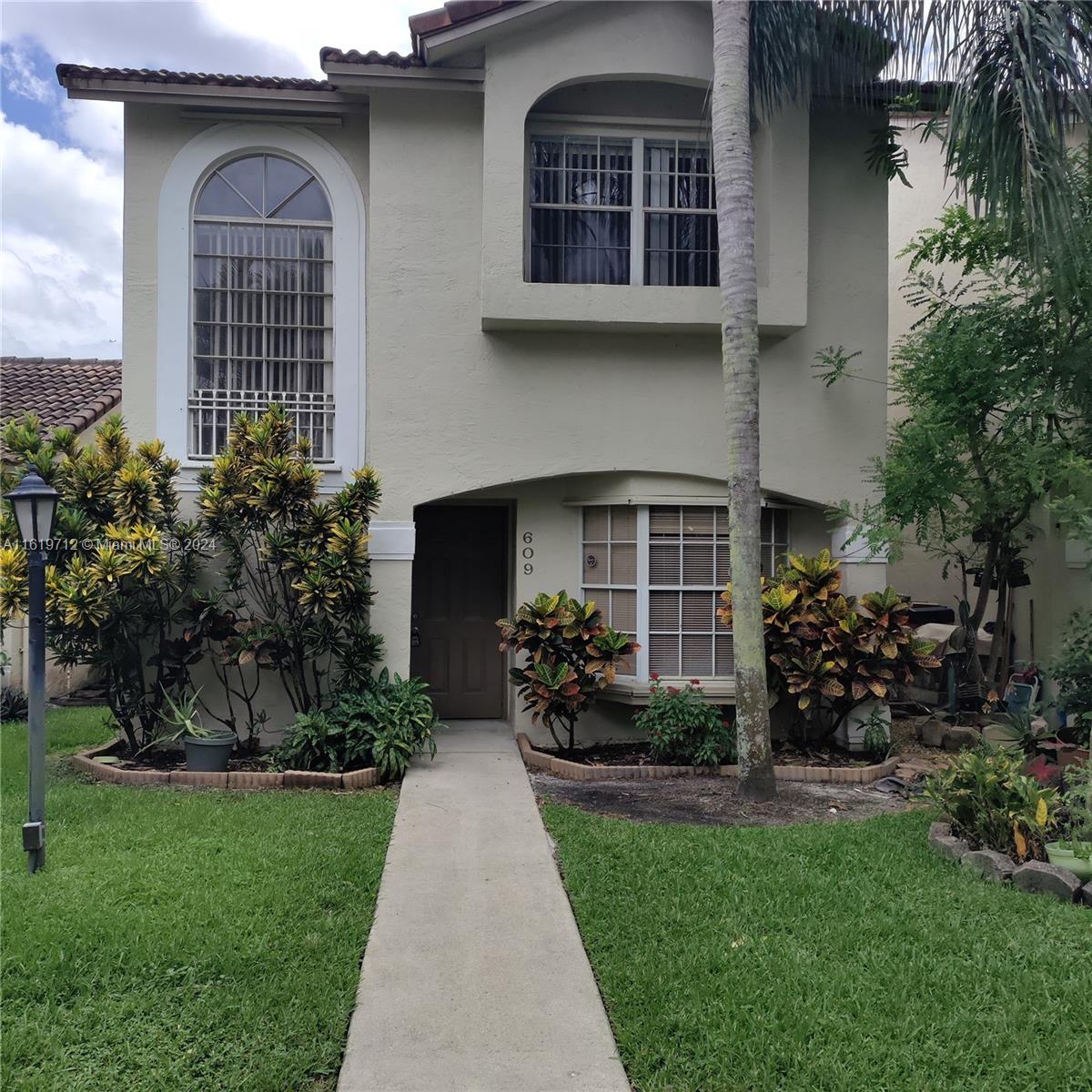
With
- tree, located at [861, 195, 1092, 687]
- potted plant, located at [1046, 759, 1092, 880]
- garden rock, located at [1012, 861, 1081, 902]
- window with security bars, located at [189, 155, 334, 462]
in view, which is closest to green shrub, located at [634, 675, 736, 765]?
tree, located at [861, 195, 1092, 687]

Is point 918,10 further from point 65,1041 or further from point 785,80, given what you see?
point 65,1041

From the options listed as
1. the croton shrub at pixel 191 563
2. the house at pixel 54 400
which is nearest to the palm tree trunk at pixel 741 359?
the croton shrub at pixel 191 563

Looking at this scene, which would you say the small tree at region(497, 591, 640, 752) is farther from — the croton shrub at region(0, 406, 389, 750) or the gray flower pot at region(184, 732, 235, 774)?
the gray flower pot at region(184, 732, 235, 774)

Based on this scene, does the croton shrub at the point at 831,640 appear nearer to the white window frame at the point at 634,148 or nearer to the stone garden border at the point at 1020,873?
the stone garden border at the point at 1020,873

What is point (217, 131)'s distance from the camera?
893 cm

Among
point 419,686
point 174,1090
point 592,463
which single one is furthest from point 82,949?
point 592,463

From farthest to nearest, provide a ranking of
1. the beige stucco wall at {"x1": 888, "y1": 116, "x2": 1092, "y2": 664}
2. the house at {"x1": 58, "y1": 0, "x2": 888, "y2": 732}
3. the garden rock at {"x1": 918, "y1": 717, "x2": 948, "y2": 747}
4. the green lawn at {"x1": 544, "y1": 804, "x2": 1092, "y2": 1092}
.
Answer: the beige stucco wall at {"x1": 888, "y1": 116, "x2": 1092, "y2": 664}, the garden rock at {"x1": 918, "y1": 717, "x2": 948, "y2": 747}, the house at {"x1": 58, "y1": 0, "x2": 888, "y2": 732}, the green lawn at {"x1": 544, "y1": 804, "x2": 1092, "y2": 1092}

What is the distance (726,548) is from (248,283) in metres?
5.49

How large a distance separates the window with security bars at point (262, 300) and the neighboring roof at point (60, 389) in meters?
3.83

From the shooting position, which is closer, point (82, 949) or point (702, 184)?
point (82, 949)

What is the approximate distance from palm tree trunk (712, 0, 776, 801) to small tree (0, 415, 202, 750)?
484 cm

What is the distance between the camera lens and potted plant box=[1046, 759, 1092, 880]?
5125 millimetres

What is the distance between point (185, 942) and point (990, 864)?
4506 mm

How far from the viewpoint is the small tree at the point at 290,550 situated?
7.92 m
